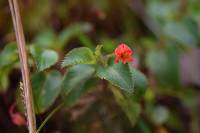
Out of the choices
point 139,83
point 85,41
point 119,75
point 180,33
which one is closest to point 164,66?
point 180,33

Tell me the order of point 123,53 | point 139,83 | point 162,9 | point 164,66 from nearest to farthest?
point 123,53
point 139,83
point 164,66
point 162,9

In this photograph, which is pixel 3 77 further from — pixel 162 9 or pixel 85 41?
pixel 162 9

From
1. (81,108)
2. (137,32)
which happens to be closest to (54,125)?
(81,108)

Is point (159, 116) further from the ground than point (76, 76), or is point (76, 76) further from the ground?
point (76, 76)

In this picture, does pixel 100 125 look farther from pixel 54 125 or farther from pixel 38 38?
pixel 38 38

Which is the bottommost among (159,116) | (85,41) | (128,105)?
(159,116)

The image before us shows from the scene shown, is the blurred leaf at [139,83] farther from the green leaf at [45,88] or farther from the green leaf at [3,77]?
the green leaf at [3,77]
